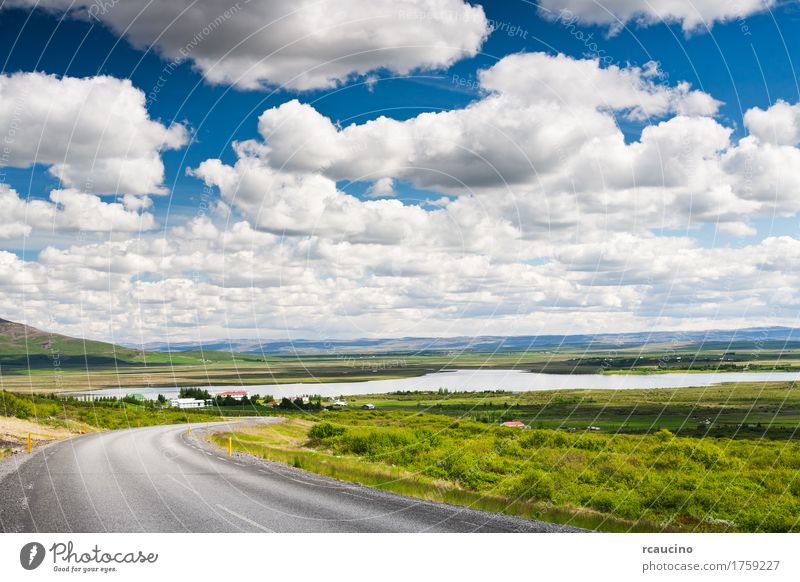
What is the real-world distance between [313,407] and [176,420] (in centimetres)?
2342

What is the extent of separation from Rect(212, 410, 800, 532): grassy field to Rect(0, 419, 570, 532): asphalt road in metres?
2.60

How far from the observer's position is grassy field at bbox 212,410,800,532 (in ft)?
Result: 63.9

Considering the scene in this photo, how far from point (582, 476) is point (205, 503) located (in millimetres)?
16589

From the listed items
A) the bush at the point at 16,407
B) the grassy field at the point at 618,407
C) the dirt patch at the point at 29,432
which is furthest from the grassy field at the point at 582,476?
the grassy field at the point at 618,407

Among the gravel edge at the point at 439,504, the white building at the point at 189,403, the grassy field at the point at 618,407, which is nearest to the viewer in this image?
the gravel edge at the point at 439,504

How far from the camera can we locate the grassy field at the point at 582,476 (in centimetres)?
1947

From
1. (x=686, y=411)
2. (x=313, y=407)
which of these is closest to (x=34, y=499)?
(x=313, y=407)

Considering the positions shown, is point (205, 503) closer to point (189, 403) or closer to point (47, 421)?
point (47, 421)

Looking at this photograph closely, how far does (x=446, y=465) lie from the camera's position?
29.0 m

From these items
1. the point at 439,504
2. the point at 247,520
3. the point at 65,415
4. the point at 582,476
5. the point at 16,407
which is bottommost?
the point at 582,476

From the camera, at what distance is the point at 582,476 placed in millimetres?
26812

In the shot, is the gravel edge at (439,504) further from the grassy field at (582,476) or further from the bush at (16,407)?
the bush at (16,407)

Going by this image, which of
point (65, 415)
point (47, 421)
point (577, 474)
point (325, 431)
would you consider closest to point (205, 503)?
point (577, 474)

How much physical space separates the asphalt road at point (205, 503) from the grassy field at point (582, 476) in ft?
8.52
